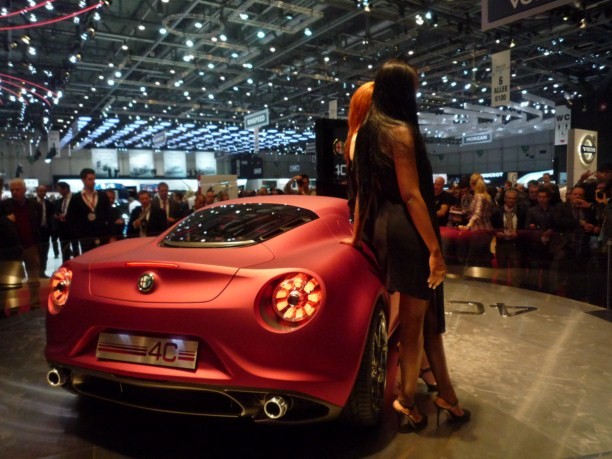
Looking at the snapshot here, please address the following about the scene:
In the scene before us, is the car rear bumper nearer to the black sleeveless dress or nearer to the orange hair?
the black sleeveless dress

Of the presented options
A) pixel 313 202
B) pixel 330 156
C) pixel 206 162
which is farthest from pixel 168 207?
pixel 206 162

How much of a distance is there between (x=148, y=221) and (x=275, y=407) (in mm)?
5472

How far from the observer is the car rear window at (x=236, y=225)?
229 cm

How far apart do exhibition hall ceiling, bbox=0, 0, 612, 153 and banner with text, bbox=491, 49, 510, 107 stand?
865mm

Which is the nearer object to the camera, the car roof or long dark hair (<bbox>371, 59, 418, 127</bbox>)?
long dark hair (<bbox>371, 59, 418, 127</bbox>)

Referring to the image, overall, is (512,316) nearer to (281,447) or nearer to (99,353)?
(281,447)

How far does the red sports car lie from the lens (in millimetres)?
1753

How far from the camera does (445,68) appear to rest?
1505 centimetres

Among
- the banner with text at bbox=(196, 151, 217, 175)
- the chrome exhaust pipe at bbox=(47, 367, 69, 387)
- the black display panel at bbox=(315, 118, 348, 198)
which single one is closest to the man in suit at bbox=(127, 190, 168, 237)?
the black display panel at bbox=(315, 118, 348, 198)

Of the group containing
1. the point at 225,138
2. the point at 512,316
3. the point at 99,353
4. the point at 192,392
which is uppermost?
the point at 225,138

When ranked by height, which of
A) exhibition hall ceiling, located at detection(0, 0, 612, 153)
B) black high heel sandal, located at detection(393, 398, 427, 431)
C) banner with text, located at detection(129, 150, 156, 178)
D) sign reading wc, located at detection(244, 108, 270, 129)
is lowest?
black high heel sandal, located at detection(393, 398, 427, 431)

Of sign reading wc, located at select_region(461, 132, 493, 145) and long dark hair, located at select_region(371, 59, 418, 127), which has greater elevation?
sign reading wc, located at select_region(461, 132, 493, 145)

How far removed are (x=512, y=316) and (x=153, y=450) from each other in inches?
137

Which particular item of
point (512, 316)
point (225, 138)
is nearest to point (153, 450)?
point (512, 316)
